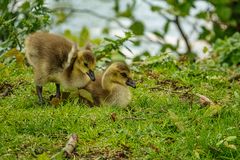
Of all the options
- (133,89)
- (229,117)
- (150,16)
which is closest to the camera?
(229,117)

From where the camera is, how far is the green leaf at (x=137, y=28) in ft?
29.2

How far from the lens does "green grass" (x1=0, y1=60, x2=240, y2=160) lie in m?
4.15

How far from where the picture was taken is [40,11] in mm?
6594

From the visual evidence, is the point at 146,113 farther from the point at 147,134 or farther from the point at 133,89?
the point at 133,89

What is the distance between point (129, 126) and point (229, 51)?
303 cm

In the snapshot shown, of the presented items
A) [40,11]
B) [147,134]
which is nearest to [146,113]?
[147,134]

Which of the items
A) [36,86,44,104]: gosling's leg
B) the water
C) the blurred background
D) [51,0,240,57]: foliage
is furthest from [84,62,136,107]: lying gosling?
the water

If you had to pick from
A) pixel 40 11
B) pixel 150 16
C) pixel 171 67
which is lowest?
pixel 150 16

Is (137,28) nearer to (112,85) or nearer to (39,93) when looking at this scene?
(112,85)

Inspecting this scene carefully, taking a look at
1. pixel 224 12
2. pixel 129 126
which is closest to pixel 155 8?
pixel 224 12

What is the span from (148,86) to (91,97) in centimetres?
79

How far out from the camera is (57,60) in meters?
4.95

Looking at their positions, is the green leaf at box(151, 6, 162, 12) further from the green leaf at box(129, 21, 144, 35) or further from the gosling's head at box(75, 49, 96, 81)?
the gosling's head at box(75, 49, 96, 81)

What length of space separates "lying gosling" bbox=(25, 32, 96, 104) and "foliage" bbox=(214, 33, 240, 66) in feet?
8.41
